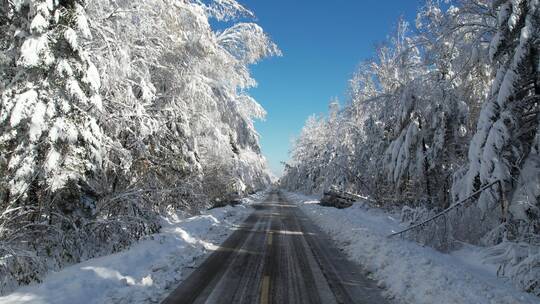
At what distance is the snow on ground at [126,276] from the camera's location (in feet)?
21.4

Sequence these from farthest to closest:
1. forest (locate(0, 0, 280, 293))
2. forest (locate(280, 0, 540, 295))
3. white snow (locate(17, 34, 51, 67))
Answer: forest (locate(280, 0, 540, 295)) < forest (locate(0, 0, 280, 293)) < white snow (locate(17, 34, 51, 67))

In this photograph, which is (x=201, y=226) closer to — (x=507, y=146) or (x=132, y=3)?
(x=132, y=3)

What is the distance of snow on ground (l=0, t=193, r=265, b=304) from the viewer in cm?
653

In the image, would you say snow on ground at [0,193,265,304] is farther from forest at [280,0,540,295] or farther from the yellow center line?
forest at [280,0,540,295]

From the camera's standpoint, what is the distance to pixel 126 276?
316 inches

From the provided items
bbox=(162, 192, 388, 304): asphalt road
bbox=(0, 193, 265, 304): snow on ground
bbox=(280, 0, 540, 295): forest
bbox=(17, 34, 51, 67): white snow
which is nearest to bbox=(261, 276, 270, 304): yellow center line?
bbox=(162, 192, 388, 304): asphalt road

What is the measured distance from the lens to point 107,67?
1026cm

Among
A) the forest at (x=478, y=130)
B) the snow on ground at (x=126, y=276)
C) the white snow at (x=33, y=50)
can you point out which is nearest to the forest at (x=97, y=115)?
the white snow at (x=33, y=50)

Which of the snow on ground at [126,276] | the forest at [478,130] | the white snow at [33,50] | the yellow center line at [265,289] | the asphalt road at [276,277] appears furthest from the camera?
the forest at [478,130]

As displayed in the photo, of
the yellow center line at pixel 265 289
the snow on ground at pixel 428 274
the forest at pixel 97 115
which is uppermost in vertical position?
the forest at pixel 97 115

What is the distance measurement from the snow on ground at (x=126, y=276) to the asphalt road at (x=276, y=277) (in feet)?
1.57

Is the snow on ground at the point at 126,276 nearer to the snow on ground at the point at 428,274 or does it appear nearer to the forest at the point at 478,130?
the snow on ground at the point at 428,274

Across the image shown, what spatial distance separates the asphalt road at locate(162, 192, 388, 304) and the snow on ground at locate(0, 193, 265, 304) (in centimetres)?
48

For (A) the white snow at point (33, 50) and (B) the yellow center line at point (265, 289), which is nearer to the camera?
(B) the yellow center line at point (265, 289)
